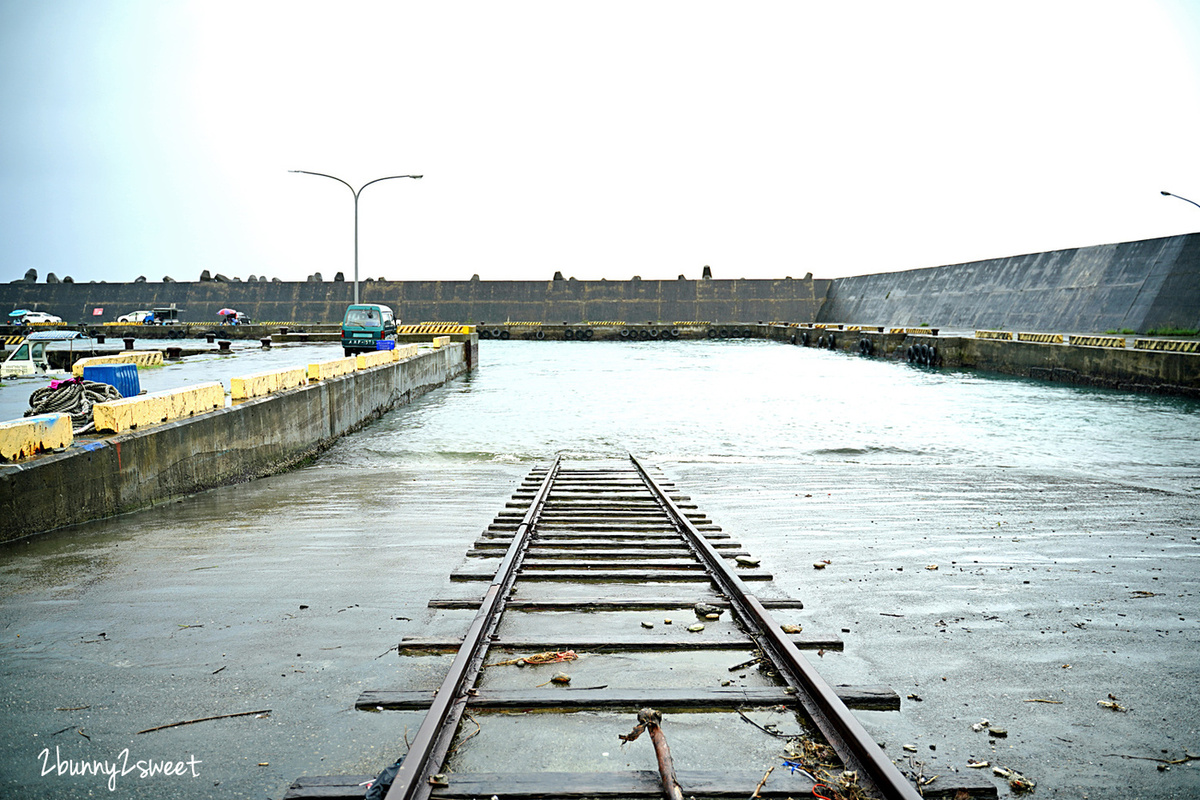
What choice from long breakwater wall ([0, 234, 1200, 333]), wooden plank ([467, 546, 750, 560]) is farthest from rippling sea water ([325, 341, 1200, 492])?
long breakwater wall ([0, 234, 1200, 333])

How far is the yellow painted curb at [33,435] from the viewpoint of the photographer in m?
7.72

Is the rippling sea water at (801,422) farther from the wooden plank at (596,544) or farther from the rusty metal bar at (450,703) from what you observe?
the rusty metal bar at (450,703)

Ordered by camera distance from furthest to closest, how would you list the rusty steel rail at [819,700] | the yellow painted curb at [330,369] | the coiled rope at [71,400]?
1. the yellow painted curb at [330,369]
2. the coiled rope at [71,400]
3. the rusty steel rail at [819,700]

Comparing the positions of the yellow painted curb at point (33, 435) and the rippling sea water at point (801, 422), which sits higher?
the yellow painted curb at point (33, 435)

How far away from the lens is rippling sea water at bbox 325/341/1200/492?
16078 mm

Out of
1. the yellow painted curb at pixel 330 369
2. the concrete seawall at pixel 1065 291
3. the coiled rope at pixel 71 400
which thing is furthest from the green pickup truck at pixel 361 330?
the concrete seawall at pixel 1065 291

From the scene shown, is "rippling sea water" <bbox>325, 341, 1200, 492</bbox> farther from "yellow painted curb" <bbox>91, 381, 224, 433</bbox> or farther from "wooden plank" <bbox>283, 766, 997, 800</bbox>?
"wooden plank" <bbox>283, 766, 997, 800</bbox>

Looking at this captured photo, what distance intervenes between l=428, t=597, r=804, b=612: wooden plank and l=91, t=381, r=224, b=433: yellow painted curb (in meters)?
5.82

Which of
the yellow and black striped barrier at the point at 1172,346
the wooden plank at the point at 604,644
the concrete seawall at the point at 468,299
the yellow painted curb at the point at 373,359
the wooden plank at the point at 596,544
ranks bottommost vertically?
the wooden plank at the point at 596,544

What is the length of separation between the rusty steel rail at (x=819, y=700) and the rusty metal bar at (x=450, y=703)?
1.58 metres

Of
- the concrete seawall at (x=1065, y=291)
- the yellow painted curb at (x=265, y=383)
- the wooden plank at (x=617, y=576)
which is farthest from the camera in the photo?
the concrete seawall at (x=1065, y=291)

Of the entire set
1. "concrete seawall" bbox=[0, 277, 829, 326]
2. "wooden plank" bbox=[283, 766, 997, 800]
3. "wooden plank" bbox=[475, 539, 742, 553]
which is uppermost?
"concrete seawall" bbox=[0, 277, 829, 326]

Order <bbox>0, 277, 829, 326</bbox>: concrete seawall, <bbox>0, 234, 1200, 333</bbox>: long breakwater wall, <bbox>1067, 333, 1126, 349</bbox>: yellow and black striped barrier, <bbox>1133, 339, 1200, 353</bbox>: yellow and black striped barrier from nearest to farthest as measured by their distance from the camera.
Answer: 1. <bbox>1133, 339, 1200, 353</bbox>: yellow and black striped barrier
2. <bbox>1067, 333, 1126, 349</bbox>: yellow and black striped barrier
3. <bbox>0, 234, 1200, 333</bbox>: long breakwater wall
4. <bbox>0, 277, 829, 326</bbox>: concrete seawall

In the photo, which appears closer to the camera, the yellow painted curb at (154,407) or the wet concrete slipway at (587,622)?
the wet concrete slipway at (587,622)
